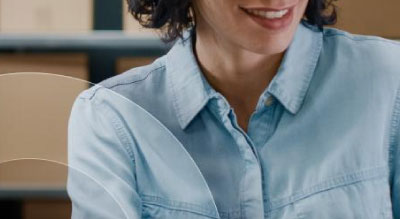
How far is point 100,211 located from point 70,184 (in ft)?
0.12

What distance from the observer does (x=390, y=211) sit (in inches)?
26.5

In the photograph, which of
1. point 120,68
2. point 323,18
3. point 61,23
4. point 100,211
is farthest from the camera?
point 61,23

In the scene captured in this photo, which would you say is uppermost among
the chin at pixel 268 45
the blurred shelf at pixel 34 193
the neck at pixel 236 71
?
the chin at pixel 268 45

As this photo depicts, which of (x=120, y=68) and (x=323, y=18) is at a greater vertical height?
(x=323, y=18)

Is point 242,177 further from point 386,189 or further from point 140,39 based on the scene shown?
point 140,39

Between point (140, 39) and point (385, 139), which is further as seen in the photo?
point (140, 39)

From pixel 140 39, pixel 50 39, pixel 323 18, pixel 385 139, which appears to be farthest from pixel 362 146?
pixel 50 39

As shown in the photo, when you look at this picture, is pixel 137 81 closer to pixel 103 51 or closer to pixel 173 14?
pixel 173 14

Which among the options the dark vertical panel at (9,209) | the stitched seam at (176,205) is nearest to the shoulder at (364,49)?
the stitched seam at (176,205)

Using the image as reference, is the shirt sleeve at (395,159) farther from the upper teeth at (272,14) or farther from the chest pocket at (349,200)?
the upper teeth at (272,14)

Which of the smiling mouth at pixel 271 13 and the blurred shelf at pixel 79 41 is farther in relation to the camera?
the blurred shelf at pixel 79 41

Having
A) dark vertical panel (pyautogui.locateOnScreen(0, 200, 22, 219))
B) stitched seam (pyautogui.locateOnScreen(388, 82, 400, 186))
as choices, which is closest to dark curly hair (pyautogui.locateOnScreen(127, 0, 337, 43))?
stitched seam (pyautogui.locateOnScreen(388, 82, 400, 186))

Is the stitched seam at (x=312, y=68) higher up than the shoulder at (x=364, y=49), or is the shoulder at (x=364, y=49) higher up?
the shoulder at (x=364, y=49)

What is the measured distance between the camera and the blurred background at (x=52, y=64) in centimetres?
57
